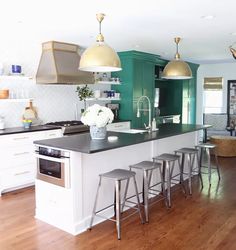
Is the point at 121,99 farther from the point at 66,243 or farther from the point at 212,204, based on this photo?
the point at 66,243

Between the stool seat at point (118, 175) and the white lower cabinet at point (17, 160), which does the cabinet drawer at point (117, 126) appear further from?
the stool seat at point (118, 175)

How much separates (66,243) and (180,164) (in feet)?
8.39

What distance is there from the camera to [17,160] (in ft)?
14.8

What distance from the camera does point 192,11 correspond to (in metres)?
3.48

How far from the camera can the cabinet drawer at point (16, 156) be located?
171 inches

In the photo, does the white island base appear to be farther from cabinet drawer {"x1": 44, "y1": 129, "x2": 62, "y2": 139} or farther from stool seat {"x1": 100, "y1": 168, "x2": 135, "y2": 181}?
cabinet drawer {"x1": 44, "y1": 129, "x2": 62, "y2": 139}

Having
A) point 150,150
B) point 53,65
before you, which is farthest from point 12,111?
point 150,150

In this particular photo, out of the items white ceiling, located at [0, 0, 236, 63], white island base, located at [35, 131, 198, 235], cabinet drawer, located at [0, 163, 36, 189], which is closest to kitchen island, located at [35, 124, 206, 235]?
white island base, located at [35, 131, 198, 235]

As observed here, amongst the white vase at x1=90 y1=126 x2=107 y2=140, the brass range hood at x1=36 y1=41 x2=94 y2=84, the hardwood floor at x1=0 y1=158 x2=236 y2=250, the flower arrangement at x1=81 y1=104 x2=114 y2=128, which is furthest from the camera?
the brass range hood at x1=36 y1=41 x2=94 y2=84

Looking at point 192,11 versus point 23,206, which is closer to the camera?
point 192,11

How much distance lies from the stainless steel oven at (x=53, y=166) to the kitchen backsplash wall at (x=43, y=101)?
6.53 feet

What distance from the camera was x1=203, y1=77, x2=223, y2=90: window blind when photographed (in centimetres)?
927

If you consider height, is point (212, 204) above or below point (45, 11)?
below

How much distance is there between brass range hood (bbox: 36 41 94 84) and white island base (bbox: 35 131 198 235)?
7.29ft
